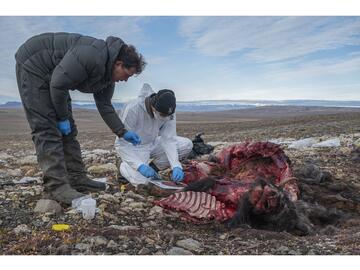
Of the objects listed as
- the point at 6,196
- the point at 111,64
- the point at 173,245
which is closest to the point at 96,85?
the point at 111,64

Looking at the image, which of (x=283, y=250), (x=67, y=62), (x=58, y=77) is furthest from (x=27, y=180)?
(x=283, y=250)

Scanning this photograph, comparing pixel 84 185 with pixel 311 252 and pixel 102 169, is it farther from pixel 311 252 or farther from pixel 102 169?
pixel 311 252

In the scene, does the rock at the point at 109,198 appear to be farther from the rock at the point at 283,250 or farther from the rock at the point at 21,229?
the rock at the point at 283,250

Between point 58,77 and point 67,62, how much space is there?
19 cm

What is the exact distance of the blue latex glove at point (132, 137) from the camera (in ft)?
21.4

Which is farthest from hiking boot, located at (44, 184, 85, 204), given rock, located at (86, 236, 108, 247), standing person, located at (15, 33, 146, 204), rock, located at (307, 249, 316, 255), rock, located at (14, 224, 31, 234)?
rock, located at (307, 249, 316, 255)

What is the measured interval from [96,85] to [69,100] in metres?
0.60

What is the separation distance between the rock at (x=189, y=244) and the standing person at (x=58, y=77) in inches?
67.8

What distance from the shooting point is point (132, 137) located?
655 cm

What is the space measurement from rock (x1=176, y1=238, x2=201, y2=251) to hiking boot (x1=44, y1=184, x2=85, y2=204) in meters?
1.71

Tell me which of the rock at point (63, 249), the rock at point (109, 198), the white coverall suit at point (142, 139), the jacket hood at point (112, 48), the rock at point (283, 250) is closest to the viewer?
the rock at point (63, 249)

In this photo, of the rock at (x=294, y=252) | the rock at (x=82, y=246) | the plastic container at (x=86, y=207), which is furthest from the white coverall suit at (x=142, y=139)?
the rock at (x=294, y=252)

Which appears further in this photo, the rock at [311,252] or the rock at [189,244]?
the rock at [189,244]

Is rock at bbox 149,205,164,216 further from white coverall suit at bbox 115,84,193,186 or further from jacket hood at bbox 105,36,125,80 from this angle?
jacket hood at bbox 105,36,125,80
